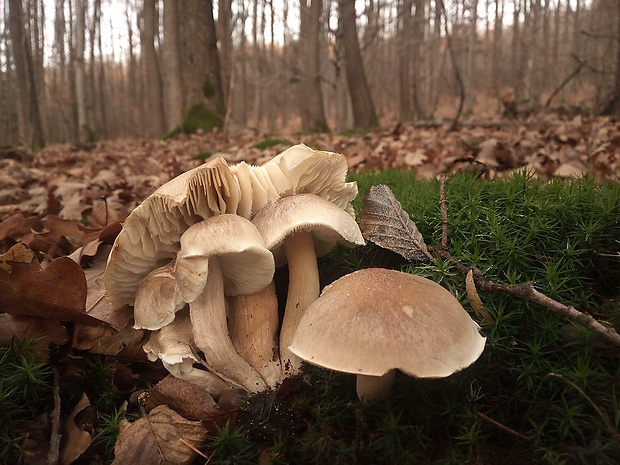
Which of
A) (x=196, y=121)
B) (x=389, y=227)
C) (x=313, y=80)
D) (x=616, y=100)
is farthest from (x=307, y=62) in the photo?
(x=389, y=227)

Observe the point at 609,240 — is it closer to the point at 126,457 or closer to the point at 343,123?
the point at 126,457

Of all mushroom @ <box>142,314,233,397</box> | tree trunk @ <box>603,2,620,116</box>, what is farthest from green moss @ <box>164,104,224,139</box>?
mushroom @ <box>142,314,233,397</box>

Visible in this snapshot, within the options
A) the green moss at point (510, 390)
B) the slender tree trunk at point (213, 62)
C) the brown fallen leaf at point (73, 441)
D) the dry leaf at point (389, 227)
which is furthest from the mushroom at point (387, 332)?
the slender tree trunk at point (213, 62)

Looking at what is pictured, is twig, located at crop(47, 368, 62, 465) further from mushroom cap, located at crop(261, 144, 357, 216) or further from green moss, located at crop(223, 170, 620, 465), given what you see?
mushroom cap, located at crop(261, 144, 357, 216)

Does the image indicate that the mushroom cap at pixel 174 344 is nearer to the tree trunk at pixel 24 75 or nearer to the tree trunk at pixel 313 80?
the tree trunk at pixel 313 80

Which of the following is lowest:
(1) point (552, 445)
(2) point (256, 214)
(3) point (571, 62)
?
(1) point (552, 445)

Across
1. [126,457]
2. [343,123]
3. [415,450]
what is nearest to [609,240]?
[415,450]
